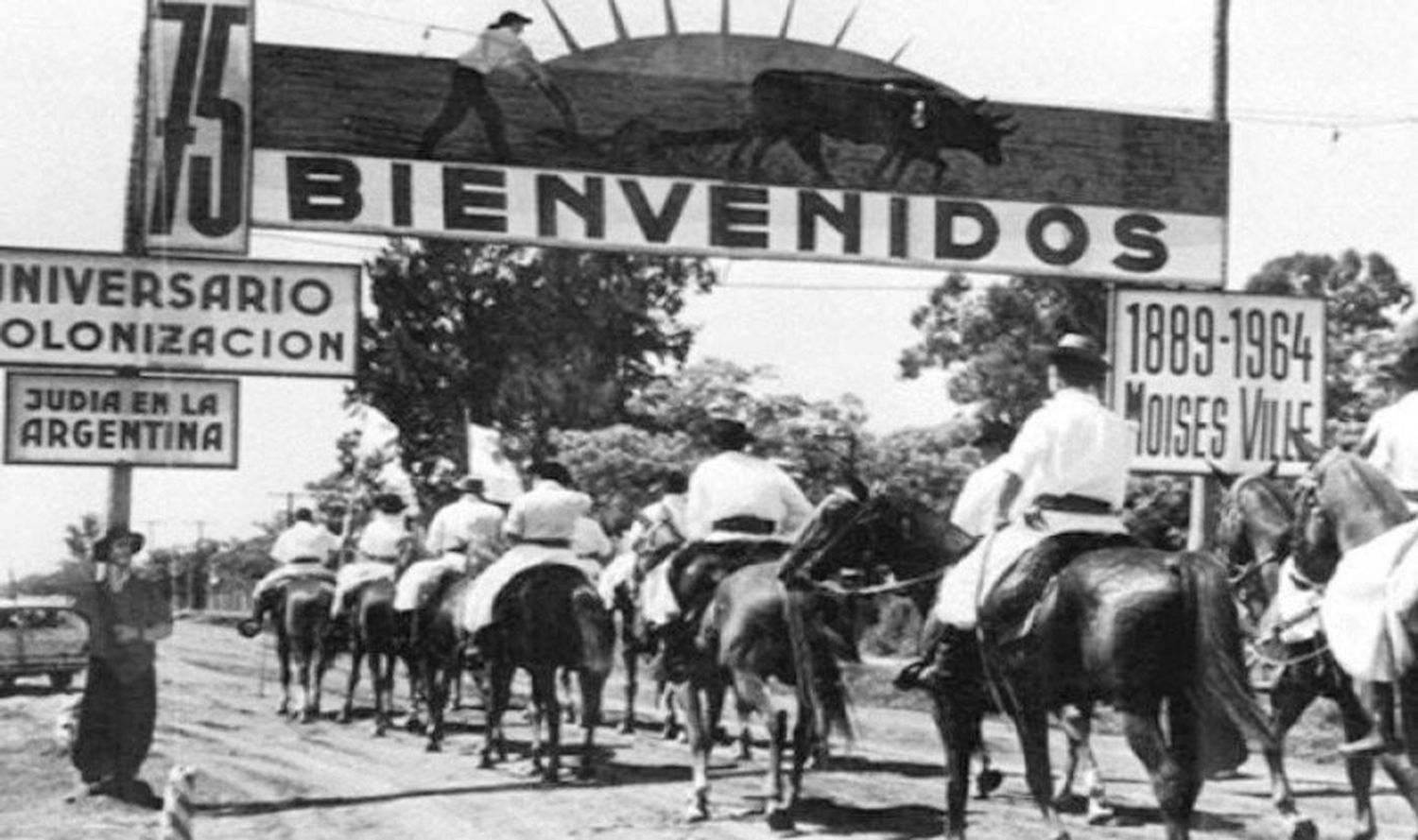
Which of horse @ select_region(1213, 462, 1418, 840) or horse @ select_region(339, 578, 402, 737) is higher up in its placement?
horse @ select_region(1213, 462, 1418, 840)

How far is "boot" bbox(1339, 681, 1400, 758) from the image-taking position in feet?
31.7

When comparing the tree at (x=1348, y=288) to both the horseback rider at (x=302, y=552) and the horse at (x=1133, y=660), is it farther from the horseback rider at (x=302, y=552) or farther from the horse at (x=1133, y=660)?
the horse at (x=1133, y=660)

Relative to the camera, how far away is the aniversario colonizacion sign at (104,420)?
15.2 meters

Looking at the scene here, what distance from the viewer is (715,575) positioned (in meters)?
14.4

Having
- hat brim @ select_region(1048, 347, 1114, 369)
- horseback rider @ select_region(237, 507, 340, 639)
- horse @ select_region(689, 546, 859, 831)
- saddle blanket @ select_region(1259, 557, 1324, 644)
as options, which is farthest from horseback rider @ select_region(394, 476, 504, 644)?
hat brim @ select_region(1048, 347, 1114, 369)

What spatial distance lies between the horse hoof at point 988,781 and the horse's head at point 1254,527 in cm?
244

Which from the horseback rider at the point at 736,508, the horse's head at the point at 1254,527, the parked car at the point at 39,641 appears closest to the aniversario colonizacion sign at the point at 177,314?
the horseback rider at the point at 736,508

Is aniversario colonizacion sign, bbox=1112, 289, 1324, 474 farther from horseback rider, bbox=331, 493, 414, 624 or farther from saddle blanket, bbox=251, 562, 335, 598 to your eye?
saddle blanket, bbox=251, 562, 335, 598

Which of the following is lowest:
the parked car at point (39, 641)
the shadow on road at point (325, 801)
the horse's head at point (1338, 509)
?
the parked car at point (39, 641)

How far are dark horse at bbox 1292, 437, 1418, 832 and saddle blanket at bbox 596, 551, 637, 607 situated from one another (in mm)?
11791

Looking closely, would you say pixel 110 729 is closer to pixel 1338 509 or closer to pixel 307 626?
pixel 307 626

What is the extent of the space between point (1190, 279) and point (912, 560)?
731 cm

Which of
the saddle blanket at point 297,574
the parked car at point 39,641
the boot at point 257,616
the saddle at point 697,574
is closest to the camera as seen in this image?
the saddle at point 697,574

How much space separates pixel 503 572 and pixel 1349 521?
8239mm
